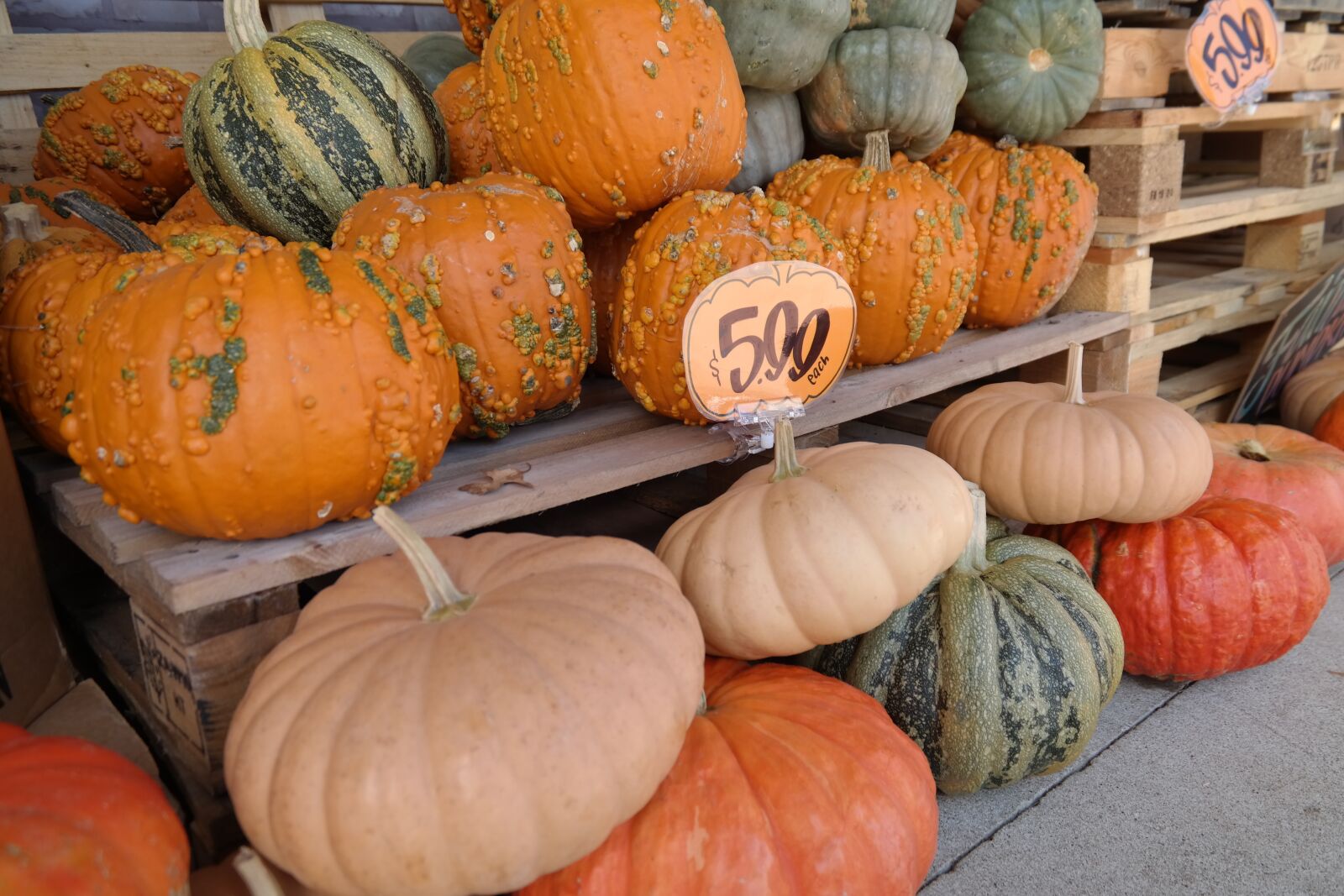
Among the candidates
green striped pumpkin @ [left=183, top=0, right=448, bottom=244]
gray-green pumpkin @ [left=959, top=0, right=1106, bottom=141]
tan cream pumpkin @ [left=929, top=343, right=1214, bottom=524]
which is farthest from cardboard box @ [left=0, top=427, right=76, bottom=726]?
gray-green pumpkin @ [left=959, top=0, right=1106, bottom=141]

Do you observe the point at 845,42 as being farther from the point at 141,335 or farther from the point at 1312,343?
the point at 1312,343

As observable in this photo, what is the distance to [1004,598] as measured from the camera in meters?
1.33

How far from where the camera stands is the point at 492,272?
1234 mm

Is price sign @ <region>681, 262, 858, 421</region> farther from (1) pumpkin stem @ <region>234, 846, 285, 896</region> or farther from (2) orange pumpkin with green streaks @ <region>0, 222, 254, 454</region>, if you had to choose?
(1) pumpkin stem @ <region>234, 846, 285, 896</region>

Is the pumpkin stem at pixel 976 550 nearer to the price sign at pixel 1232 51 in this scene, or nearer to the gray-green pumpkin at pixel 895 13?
the gray-green pumpkin at pixel 895 13

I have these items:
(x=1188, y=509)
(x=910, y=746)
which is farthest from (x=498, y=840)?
(x=1188, y=509)

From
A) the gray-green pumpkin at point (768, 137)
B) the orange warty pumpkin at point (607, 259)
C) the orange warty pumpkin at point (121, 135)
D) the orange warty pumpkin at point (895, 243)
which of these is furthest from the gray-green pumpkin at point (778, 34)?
the orange warty pumpkin at point (121, 135)

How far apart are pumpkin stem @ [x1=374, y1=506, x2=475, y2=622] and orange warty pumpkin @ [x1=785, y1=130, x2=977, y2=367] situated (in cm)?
96

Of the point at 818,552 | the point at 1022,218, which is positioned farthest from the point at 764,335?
the point at 1022,218

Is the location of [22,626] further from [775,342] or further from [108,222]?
[775,342]

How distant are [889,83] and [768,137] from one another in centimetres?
25

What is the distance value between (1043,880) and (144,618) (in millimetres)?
1158

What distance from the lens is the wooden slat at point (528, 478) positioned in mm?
974

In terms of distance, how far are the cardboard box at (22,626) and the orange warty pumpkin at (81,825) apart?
1.01 feet
